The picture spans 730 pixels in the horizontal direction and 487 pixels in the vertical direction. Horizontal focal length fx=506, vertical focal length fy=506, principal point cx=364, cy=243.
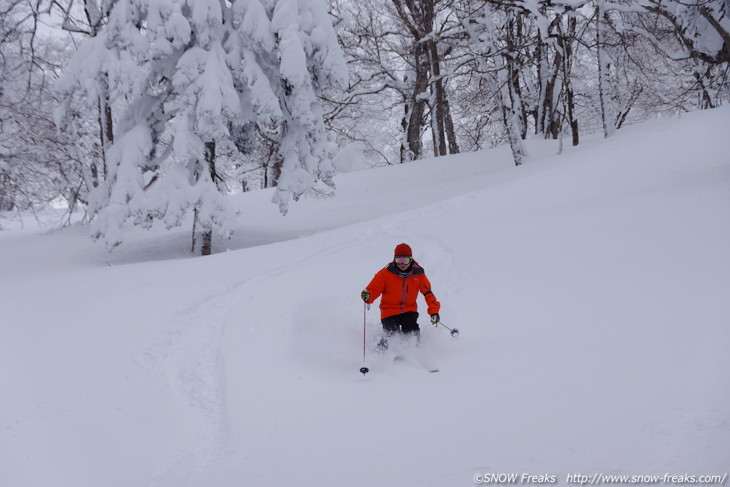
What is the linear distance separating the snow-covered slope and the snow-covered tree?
5.29 feet

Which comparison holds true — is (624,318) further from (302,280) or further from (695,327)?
(302,280)

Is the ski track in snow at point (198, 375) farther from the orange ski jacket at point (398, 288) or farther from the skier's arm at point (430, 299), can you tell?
the skier's arm at point (430, 299)

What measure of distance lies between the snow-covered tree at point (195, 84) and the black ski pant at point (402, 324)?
20.5 ft

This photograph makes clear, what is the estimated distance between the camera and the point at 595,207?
9688 mm

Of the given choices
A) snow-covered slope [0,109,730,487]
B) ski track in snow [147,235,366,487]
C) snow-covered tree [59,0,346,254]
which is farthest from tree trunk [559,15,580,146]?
ski track in snow [147,235,366,487]

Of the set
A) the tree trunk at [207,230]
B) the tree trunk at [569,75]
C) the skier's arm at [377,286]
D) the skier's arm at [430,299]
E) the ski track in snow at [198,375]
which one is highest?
the tree trunk at [569,75]

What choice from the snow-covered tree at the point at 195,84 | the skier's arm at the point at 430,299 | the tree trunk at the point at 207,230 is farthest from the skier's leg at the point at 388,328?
the tree trunk at the point at 207,230

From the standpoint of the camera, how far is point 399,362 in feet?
18.2

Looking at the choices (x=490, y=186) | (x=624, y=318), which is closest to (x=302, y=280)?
(x=624, y=318)

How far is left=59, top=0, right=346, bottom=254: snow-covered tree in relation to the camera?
10703 millimetres

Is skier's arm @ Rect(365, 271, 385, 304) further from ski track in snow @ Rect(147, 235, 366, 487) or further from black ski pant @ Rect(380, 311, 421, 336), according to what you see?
ski track in snow @ Rect(147, 235, 366, 487)

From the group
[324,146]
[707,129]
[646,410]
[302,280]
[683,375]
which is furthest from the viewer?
[707,129]

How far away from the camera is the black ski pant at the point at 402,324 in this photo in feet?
19.4

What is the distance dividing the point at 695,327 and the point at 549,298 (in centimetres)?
174
